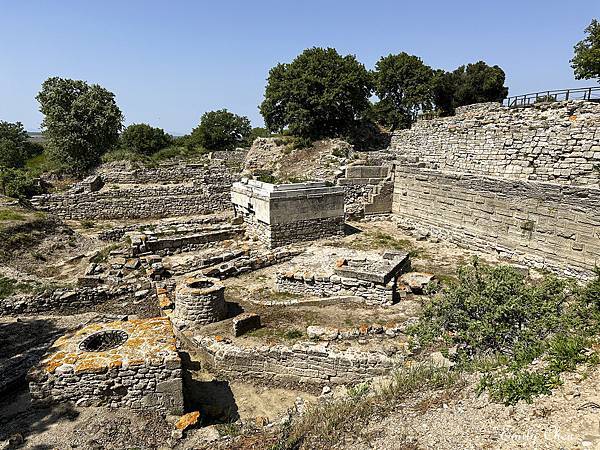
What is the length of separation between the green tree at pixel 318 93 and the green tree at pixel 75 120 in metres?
11.3

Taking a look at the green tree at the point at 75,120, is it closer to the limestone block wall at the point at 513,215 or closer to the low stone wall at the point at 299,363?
the limestone block wall at the point at 513,215

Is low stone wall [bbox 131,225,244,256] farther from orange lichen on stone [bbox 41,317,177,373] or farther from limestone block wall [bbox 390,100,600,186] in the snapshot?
limestone block wall [bbox 390,100,600,186]

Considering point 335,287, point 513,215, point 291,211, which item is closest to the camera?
point 335,287

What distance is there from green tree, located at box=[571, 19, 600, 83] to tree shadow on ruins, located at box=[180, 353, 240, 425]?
938 inches

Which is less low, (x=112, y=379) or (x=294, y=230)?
(x=294, y=230)

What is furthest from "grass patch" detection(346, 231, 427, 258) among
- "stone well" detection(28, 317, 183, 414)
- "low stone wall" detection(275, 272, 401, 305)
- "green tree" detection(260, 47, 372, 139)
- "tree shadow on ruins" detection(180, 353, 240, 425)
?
"green tree" detection(260, 47, 372, 139)

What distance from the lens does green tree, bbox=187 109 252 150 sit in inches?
1902

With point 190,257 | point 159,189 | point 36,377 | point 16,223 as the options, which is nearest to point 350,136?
point 159,189

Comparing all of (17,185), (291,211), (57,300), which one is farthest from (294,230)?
(17,185)

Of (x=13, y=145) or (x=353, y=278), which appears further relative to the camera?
(x=13, y=145)

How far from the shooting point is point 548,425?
3803mm

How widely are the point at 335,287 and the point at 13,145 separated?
56919mm

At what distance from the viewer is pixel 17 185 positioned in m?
19.4

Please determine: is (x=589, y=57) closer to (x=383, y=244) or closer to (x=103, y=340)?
(x=383, y=244)
